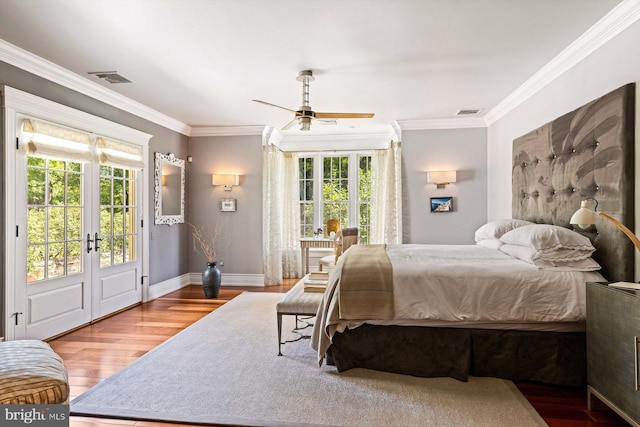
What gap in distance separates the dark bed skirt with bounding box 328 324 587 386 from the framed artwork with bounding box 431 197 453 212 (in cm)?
308

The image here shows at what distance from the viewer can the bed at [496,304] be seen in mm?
2451

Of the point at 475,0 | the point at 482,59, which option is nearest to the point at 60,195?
the point at 475,0

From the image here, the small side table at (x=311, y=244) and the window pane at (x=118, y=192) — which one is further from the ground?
the window pane at (x=118, y=192)

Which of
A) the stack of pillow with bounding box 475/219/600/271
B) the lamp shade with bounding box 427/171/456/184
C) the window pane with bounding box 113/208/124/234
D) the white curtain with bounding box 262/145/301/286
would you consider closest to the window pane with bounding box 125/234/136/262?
the window pane with bounding box 113/208/124/234

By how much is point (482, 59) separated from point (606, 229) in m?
1.72

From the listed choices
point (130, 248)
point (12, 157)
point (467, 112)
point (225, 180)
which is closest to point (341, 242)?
point (225, 180)

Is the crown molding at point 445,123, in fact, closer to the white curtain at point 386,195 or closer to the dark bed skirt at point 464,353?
the white curtain at point 386,195

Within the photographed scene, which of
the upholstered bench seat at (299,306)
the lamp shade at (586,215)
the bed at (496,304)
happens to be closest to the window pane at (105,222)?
the upholstered bench seat at (299,306)

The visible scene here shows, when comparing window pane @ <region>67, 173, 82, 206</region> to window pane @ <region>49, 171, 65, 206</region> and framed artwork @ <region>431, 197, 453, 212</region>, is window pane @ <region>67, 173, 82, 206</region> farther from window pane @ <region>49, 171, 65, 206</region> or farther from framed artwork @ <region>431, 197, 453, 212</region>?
framed artwork @ <region>431, 197, 453, 212</region>

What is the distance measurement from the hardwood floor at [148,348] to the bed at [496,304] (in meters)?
0.21

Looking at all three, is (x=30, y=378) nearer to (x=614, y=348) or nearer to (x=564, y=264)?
(x=614, y=348)

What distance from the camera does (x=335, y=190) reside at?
22.4 feet

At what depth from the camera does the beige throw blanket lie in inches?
102

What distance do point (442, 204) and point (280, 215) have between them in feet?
8.74
